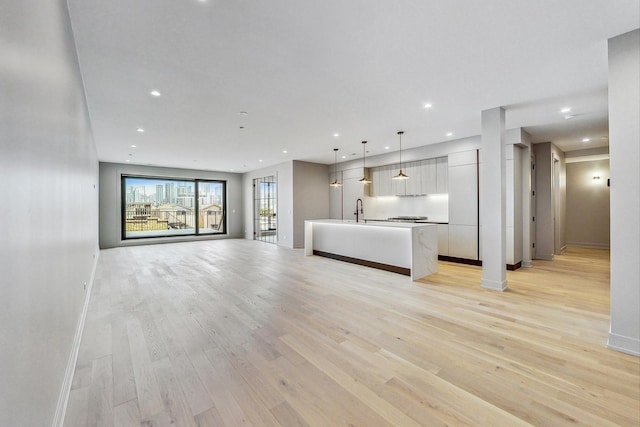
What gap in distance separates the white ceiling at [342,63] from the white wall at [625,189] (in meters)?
0.29

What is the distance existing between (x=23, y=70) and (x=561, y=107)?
20.5 feet

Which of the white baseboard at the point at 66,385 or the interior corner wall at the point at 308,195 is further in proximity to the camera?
the interior corner wall at the point at 308,195

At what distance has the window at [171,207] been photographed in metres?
9.68

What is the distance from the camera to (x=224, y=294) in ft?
13.5

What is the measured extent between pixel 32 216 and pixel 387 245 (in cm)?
508

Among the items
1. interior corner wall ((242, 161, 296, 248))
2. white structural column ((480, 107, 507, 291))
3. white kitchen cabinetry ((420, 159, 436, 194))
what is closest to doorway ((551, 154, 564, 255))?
white kitchen cabinetry ((420, 159, 436, 194))

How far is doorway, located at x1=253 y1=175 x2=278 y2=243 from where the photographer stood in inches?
397

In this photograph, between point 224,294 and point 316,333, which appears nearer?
point 316,333

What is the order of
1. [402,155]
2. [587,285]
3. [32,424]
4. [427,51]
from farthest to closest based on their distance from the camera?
1. [402,155]
2. [587,285]
3. [427,51]
4. [32,424]

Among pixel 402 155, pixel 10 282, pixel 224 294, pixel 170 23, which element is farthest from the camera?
pixel 402 155

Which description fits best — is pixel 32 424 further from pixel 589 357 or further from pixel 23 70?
pixel 589 357

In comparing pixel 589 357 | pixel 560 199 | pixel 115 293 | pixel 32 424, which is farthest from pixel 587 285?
pixel 115 293

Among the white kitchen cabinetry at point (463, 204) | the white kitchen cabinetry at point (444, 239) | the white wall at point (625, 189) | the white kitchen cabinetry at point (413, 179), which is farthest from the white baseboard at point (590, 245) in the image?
the white wall at point (625, 189)

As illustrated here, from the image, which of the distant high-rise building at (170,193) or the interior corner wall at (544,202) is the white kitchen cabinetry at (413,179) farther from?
the distant high-rise building at (170,193)
